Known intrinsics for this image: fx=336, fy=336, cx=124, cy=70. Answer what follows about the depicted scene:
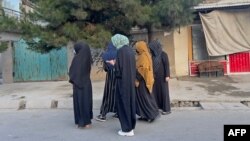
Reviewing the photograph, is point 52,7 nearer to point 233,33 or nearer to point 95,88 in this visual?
point 95,88

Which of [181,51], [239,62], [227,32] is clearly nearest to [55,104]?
[181,51]

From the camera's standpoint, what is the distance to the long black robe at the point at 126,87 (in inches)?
215

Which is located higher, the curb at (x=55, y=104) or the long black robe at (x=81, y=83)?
the long black robe at (x=81, y=83)

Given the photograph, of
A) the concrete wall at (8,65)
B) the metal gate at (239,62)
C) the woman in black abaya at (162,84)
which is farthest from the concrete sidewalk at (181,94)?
the concrete wall at (8,65)

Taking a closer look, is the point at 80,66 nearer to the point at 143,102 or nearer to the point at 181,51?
the point at 143,102

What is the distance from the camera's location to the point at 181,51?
1268 centimetres

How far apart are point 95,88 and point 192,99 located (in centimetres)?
347

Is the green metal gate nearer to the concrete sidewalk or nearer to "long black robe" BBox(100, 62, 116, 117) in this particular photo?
the concrete sidewalk

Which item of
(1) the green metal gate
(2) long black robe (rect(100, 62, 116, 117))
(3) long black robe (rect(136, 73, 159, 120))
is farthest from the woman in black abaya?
(1) the green metal gate

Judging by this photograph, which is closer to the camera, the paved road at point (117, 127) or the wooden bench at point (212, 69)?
the paved road at point (117, 127)

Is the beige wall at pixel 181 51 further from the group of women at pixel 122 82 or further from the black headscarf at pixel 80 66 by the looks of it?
the black headscarf at pixel 80 66

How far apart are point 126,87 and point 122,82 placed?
0.35 ft

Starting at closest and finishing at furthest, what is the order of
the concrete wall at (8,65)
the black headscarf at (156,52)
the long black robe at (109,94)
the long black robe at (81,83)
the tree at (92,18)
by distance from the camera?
the long black robe at (81,83)
the long black robe at (109,94)
the black headscarf at (156,52)
the tree at (92,18)
the concrete wall at (8,65)

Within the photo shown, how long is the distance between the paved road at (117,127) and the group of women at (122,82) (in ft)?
0.77
